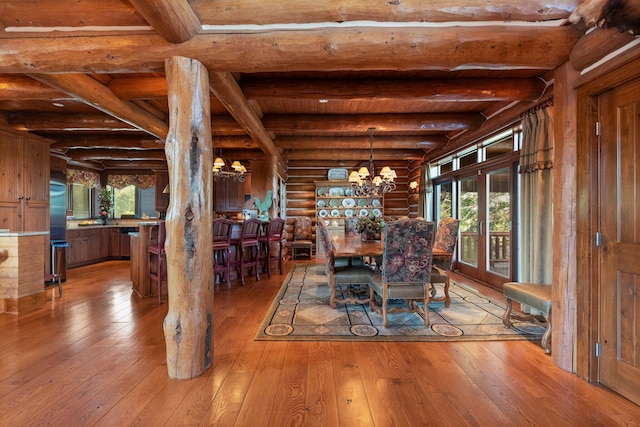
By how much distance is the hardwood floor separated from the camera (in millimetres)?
1725

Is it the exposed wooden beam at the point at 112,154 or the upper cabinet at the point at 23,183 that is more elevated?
the exposed wooden beam at the point at 112,154

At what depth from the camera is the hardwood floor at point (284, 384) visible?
1.72m

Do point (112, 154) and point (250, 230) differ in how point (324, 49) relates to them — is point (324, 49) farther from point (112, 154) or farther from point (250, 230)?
point (112, 154)

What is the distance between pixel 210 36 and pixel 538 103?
3889mm

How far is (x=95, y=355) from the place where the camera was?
247 centimetres

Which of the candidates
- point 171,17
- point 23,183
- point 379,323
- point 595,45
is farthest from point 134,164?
point 595,45

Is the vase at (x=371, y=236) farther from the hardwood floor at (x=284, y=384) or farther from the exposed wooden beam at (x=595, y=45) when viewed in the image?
the exposed wooden beam at (x=595, y=45)

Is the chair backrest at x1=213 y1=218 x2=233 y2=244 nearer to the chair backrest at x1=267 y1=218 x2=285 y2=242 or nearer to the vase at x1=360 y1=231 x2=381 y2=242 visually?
the chair backrest at x1=267 y1=218 x2=285 y2=242

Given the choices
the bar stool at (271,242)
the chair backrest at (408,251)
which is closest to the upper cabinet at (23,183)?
the bar stool at (271,242)

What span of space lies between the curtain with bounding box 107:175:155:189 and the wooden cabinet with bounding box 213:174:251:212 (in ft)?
6.33

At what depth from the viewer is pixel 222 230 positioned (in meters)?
4.51

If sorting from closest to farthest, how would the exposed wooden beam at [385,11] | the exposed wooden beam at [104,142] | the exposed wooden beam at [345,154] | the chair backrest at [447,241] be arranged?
the exposed wooden beam at [385,11]
the chair backrest at [447,241]
the exposed wooden beam at [104,142]
the exposed wooden beam at [345,154]

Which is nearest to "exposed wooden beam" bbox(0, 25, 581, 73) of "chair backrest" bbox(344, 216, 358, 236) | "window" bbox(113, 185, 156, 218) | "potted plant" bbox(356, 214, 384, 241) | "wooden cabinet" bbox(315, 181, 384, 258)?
"potted plant" bbox(356, 214, 384, 241)

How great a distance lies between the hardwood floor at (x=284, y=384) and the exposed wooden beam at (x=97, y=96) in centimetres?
249
